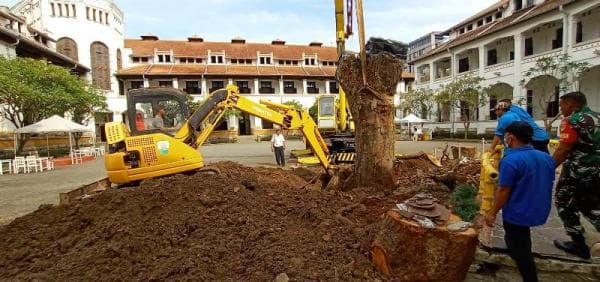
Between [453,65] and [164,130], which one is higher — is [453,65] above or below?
above

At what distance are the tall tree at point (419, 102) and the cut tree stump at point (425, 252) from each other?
27.6 m

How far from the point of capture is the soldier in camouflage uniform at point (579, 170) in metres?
3.29

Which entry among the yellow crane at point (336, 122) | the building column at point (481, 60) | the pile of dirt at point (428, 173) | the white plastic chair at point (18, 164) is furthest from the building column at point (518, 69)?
the white plastic chair at point (18, 164)

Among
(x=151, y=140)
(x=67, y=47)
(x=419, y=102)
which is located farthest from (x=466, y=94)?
(x=67, y=47)

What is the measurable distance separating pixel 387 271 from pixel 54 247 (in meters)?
3.73

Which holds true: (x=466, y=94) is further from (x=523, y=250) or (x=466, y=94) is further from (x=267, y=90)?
(x=523, y=250)

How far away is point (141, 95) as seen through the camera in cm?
645

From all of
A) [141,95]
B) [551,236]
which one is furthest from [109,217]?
[551,236]

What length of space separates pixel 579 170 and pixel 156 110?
6.58 meters

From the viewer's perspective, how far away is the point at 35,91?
583 inches

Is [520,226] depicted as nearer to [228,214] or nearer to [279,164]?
[228,214]

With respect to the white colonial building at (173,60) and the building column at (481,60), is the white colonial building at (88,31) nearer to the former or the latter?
the white colonial building at (173,60)

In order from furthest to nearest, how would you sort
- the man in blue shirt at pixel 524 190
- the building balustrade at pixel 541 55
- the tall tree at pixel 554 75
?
the building balustrade at pixel 541 55 → the tall tree at pixel 554 75 → the man in blue shirt at pixel 524 190

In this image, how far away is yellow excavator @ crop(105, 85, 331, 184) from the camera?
5906 millimetres
